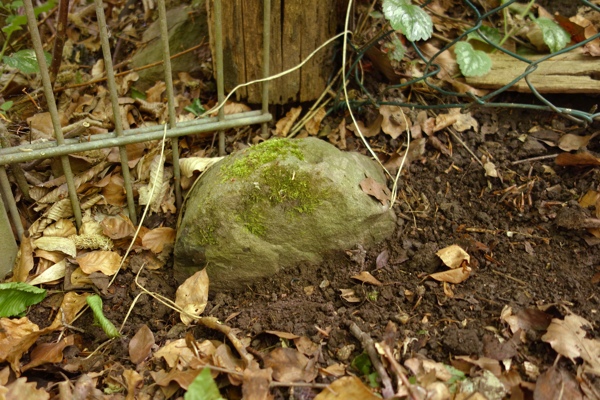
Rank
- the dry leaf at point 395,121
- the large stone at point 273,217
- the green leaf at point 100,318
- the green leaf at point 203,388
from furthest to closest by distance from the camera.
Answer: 1. the dry leaf at point 395,121
2. the large stone at point 273,217
3. the green leaf at point 100,318
4. the green leaf at point 203,388

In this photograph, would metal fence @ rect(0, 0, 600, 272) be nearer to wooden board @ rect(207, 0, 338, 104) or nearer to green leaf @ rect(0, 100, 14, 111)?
wooden board @ rect(207, 0, 338, 104)

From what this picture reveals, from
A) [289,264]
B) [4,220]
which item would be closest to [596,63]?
[289,264]

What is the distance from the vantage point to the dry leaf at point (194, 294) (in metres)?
2.13

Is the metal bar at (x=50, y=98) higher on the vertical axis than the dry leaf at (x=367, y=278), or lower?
higher

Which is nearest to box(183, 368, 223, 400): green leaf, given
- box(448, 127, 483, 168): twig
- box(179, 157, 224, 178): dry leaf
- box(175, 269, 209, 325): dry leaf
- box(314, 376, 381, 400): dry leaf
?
box(314, 376, 381, 400): dry leaf

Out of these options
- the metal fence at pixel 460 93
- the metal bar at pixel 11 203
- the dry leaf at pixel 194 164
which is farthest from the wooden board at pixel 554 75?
the metal bar at pixel 11 203

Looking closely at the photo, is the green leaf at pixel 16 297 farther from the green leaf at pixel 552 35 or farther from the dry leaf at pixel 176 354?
the green leaf at pixel 552 35

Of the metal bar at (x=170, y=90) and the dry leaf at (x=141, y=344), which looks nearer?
the dry leaf at (x=141, y=344)

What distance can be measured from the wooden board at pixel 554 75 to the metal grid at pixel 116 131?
3.63 feet

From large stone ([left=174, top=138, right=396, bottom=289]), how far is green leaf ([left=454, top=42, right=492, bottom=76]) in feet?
2.69

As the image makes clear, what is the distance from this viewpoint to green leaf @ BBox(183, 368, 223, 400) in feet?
5.45

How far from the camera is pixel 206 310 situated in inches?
84.5

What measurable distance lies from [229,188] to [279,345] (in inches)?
25.1

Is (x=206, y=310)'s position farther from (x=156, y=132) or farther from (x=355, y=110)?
(x=355, y=110)
